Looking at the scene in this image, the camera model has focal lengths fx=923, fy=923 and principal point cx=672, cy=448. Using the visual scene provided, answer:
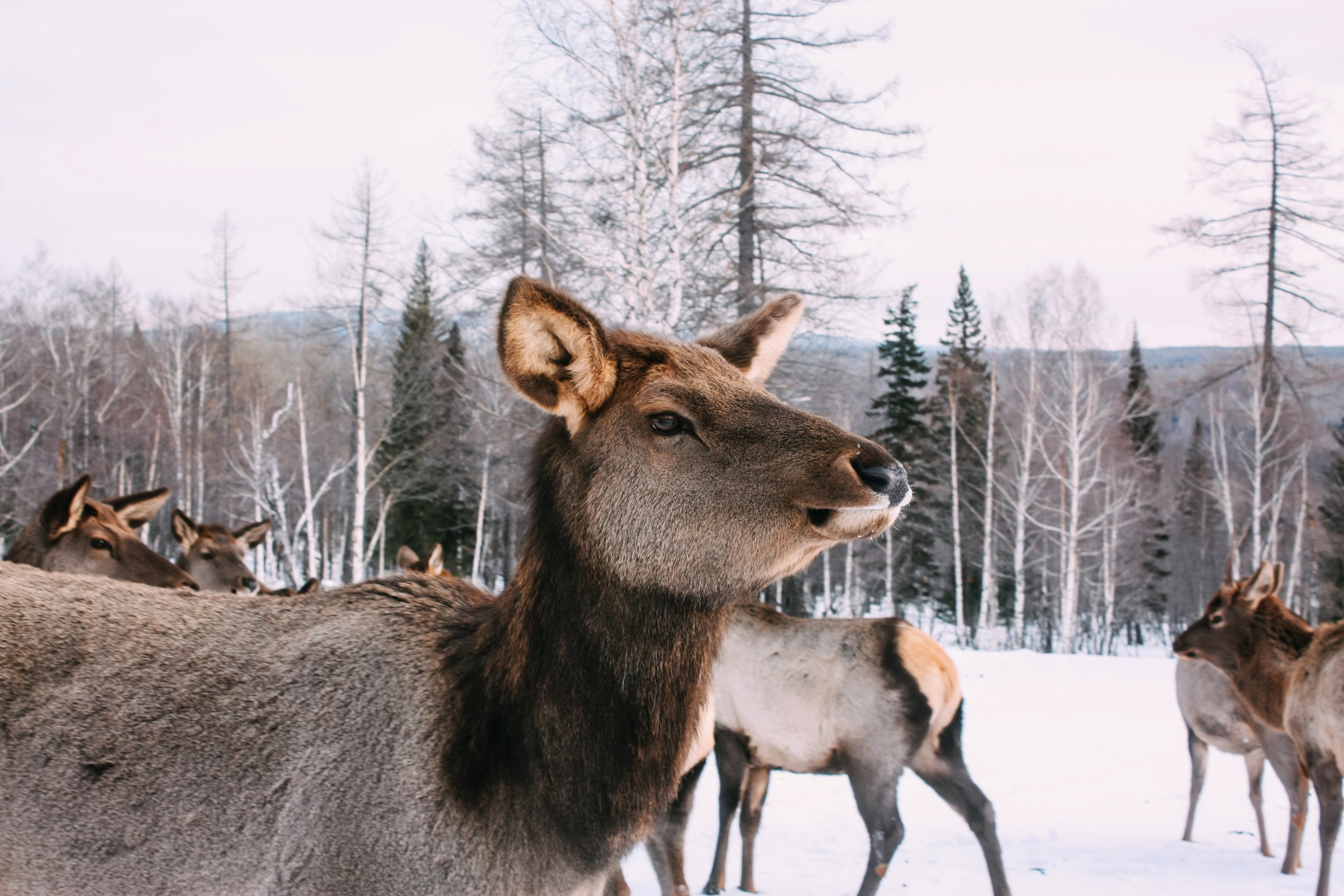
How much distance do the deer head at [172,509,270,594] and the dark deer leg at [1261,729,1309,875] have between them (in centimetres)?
891

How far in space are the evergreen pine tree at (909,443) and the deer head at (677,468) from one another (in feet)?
110

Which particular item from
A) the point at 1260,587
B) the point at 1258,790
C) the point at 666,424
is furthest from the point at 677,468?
the point at 1258,790

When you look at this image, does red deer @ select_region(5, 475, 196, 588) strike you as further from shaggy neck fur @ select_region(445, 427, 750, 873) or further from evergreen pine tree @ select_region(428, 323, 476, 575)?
evergreen pine tree @ select_region(428, 323, 476, 575)

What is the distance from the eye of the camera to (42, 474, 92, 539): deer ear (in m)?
4.68

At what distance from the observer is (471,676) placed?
237cm

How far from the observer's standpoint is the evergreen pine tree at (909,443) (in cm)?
3625

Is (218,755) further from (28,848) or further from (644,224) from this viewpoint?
(644,224)

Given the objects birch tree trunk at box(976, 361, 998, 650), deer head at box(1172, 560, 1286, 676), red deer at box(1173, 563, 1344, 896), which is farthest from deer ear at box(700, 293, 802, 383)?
birch tree trunk at box(976, 361, 998, 650)

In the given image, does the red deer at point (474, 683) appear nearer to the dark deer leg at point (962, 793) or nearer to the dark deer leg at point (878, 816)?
the dark deer leg at point (878, 816)

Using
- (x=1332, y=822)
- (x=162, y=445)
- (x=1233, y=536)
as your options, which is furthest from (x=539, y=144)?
(x=162, y=445)

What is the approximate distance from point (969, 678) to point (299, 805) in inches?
684

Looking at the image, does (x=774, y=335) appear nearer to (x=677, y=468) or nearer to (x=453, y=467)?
(x=677, y=468)

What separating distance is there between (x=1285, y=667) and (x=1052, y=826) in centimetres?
245

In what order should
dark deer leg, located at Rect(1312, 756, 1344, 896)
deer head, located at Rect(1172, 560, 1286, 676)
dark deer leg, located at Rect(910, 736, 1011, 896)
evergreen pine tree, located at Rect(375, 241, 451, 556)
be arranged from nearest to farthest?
dark deer leg, located at Rect(910, 736, 1011, 896) → dark deer leg, located at Rect(1312, 756, 1344, 896) → deer head, located at Rect(1172, 560, 1286, 676) → evergreen pine tree, located at Rect(375, 241, 451, 556)
